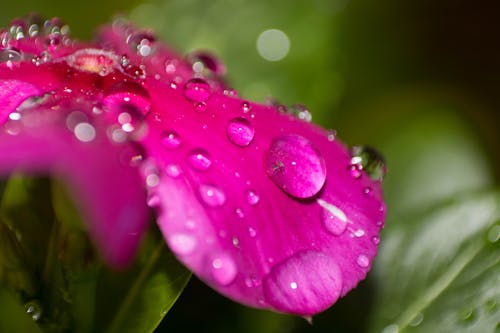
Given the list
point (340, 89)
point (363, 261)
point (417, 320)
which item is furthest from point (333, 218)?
point (340, 89)

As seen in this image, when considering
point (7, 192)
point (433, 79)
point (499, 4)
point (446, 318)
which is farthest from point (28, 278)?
point (499, 4)

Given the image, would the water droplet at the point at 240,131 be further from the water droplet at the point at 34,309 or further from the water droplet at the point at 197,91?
the water droplet at the point at 34,309

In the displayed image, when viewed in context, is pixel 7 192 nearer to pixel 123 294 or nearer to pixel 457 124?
pixel 123 294

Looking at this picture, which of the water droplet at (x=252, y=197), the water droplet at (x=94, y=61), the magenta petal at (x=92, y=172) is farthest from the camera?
the water droplet at (x=94, y=61)

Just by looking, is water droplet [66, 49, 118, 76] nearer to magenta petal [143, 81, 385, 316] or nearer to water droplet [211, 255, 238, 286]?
magenta petal [143, 81, 385, 316]

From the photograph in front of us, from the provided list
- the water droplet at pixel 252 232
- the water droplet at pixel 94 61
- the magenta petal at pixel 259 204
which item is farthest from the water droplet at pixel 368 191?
the water droplet at pixel 94 61

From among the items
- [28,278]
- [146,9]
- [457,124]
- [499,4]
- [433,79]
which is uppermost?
[499,4]
